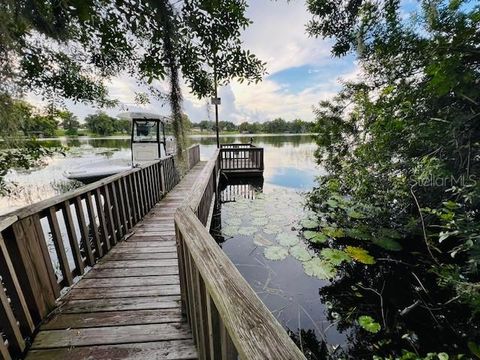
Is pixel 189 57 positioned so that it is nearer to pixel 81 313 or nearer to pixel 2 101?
pixel 2 101

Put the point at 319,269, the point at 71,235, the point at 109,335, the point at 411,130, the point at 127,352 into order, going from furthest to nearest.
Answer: the point at 319,269
the point at 411,130
the point at 71,235
the point at 109,335
the point at 127,352

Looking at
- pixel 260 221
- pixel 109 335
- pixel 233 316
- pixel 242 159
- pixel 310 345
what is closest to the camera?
pixel 233 316

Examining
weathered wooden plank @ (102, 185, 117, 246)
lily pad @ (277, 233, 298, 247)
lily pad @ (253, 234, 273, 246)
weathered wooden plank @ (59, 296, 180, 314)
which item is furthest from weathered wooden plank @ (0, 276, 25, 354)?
lily pad @ (277, 233, 298, 247)

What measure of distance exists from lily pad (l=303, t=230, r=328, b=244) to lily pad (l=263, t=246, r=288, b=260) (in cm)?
61

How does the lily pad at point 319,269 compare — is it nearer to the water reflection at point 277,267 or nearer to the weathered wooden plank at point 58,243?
the water reflection at point 277,267

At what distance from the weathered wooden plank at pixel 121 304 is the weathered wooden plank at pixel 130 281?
0.68 feet

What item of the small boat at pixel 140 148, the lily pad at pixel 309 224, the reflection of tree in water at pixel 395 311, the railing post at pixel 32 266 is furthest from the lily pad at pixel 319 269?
the small boat at pixel 140 148

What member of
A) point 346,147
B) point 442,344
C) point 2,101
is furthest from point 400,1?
point 2,101

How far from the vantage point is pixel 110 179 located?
9.41ft

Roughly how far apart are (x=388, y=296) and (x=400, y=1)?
12.7ft

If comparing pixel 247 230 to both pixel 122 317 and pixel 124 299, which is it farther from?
pixel 122 317

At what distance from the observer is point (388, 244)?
3.81m

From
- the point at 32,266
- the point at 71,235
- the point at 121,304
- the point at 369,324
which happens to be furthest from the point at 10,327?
the point at 369,324

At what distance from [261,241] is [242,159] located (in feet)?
21.5
